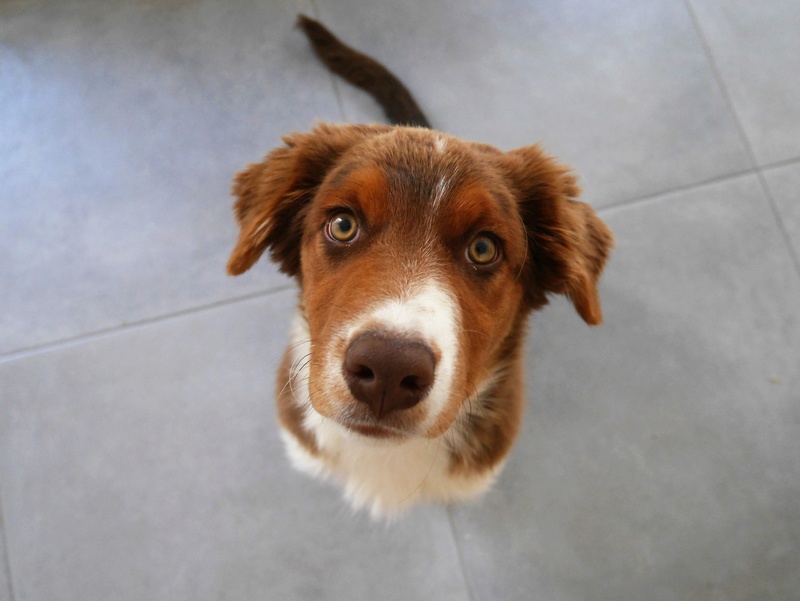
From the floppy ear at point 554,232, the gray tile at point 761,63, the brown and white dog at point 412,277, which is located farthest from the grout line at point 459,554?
the gray tile at point 761,63

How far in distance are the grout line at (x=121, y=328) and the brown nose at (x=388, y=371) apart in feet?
4.66

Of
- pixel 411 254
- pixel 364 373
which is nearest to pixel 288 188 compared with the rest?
pixel 411 254

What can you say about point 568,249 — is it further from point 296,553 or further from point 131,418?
point 131,418

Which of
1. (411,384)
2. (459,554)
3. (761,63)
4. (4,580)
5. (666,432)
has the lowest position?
(4,580)

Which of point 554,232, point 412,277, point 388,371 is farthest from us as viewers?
point 554,232

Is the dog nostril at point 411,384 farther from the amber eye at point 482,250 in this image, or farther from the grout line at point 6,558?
the grout line at point 6,558

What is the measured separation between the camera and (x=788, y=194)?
8.76 ft

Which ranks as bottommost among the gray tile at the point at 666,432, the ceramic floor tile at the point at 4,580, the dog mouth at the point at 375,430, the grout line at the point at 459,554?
the ceramic floor tile at the point at 4,580

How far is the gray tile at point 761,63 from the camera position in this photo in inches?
109

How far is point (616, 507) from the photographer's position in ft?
7.68

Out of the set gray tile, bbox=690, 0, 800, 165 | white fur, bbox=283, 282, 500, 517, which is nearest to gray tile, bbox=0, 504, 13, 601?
white fur, bbox=283, 282, 500, 517

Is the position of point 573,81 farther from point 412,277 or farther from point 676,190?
point 412,277

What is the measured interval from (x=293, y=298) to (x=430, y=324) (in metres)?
1.41

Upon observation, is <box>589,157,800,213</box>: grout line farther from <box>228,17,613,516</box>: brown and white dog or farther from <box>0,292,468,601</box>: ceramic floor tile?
<box>0,292,468,601</box>: ceramic floor tile
